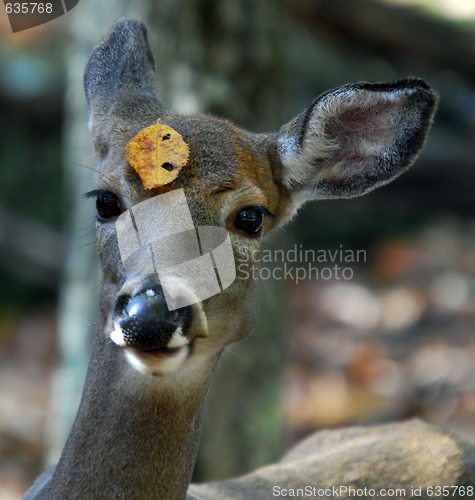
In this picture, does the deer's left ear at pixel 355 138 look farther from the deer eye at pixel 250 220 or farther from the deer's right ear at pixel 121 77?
the deer's right ear at pixel 121 77

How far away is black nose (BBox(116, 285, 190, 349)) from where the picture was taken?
108 inches

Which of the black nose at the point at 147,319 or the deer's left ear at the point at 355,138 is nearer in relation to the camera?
the black nose at the point at 147,319

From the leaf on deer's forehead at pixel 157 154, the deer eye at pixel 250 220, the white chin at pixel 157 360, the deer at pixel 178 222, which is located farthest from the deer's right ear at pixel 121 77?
the white chin at pixel 157 360

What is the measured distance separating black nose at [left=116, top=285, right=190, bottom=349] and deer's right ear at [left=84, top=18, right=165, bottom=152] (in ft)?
4.43

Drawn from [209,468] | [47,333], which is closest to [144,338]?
[209,468]

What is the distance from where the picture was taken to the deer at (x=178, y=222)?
10.4 ft

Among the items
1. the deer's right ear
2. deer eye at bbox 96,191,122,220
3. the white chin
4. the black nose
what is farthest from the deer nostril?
the deer's right ear

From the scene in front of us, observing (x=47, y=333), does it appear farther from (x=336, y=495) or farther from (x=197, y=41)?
(x=336, y=495)

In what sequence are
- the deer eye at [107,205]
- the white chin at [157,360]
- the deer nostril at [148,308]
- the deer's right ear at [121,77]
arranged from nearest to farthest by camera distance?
the deer nostril at [148,308] → the white chin at [157,360] → the deer eye at [107,205] → the deer's right ear at [121,77]

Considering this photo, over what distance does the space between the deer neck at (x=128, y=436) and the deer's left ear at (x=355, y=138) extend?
126 centimetres

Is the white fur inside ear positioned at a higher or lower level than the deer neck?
higher

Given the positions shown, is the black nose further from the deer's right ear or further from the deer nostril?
the deer's right ear

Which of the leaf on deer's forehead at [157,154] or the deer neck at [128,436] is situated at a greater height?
the leaf on deer's forehead at [157,154]

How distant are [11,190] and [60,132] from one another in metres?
1.17
